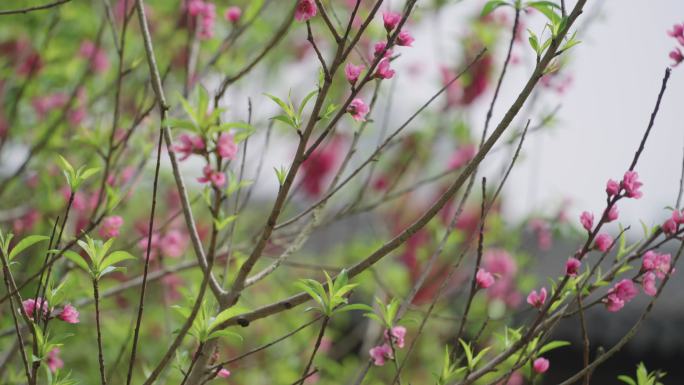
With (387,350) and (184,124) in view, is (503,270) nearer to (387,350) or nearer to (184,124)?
(387,350)

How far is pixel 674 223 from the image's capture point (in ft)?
4.85

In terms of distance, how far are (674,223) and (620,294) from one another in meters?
0.17

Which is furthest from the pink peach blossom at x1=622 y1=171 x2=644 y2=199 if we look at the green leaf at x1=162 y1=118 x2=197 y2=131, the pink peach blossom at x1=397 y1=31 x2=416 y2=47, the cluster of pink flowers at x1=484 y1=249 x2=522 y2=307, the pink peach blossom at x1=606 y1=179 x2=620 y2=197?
the cluster of pink flowers at x1=484 y1=249 x2=522 y2=307

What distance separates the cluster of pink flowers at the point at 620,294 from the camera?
1515mm

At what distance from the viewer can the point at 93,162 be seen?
101 inches

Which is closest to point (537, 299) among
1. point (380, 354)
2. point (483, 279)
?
point (483, 279)

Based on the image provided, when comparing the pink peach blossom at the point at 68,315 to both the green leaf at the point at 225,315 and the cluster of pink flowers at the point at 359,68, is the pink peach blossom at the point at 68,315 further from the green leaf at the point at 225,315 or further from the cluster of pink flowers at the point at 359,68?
the cluster of pink flowers at the point at 359,68

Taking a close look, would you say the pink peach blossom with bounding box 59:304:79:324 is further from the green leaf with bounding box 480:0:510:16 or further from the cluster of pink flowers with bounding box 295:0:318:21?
the green leaf with bounding box 480:0:510:16

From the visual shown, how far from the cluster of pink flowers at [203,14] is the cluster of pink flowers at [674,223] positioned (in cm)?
132

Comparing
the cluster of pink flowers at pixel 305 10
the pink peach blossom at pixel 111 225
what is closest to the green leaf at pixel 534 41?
the cluster of pink flowers at pixel 305 10

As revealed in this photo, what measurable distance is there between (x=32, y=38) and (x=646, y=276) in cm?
267

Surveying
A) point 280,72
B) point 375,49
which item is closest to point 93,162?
point 375,49

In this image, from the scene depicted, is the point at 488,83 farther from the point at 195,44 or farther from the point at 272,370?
the point at 195,44

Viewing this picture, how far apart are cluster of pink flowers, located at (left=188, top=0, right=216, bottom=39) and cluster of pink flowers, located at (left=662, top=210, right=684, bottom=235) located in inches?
52.1
